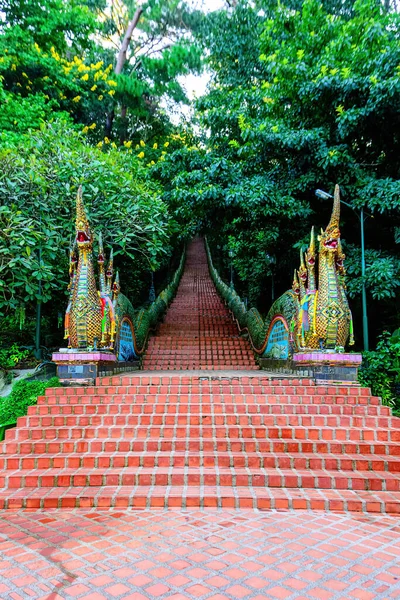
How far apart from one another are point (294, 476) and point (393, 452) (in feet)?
4.34

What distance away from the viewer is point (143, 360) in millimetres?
8773

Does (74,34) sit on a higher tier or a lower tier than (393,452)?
higher

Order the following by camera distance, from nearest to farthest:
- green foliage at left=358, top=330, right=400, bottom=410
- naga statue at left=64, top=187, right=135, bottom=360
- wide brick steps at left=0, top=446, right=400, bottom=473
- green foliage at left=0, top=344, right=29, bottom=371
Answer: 1. wide brick steps at left=0, top=446, right=400, bottom=473
2. naga statue at left=64, top=187, right=135, bottom=360
3. green foliage at left=0, top=344, right=29, bottom=371
4. green foliage at left=358, top=330, right=400, bottom=410

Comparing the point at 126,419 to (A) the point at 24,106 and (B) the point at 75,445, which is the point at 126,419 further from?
(A) the point at 24,106

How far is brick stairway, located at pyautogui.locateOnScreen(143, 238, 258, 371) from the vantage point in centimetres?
883

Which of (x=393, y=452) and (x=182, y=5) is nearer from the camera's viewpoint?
(x=393, y=452)

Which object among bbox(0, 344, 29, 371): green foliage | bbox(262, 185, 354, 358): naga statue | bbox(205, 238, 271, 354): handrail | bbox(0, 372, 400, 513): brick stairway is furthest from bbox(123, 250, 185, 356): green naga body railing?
bbox(262, 185, 354, 358): naga statue

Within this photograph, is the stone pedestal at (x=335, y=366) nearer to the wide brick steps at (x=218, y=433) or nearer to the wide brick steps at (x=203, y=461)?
the wide brick steps at (x=218, y=433)

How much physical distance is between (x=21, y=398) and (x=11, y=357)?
4.60 ft

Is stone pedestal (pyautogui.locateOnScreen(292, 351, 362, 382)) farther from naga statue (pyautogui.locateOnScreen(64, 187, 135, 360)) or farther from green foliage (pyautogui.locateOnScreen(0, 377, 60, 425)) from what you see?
green foliage (pyautogui.locateOnScreen(0, 377, 60, 425))

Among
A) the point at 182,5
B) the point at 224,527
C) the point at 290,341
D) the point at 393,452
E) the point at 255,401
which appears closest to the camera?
the point at 224,527

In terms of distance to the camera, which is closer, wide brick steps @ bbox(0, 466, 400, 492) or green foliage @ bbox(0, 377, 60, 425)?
wide brick steps @ bbox(0, 466, 400, 492)

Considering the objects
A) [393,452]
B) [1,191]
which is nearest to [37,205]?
[1,191]

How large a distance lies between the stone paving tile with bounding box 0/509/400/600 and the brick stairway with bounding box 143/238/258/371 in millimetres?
5101
